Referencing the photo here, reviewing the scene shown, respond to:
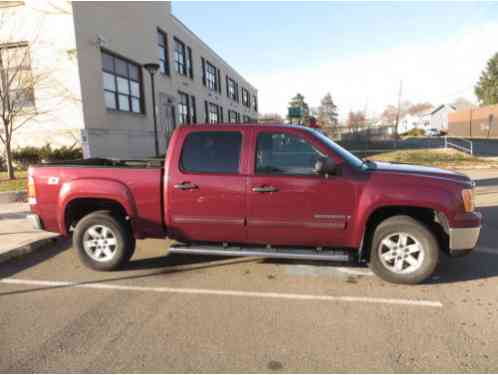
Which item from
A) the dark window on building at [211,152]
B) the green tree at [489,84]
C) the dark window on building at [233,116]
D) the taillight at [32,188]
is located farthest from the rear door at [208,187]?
the green tree at [489,84]

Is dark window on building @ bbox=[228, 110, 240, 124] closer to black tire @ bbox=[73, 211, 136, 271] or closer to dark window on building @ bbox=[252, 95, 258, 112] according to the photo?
dark window on building @ bbox=[252, 95, 258, 112]

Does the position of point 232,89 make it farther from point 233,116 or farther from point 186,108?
point 186,108

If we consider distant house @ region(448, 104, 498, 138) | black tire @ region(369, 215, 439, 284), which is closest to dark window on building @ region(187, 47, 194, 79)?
black tire @ region(369, 215, 439, 284)

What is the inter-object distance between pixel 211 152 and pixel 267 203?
98 cm

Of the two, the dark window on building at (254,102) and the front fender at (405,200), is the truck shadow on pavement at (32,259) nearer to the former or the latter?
the front fender at (405,200)

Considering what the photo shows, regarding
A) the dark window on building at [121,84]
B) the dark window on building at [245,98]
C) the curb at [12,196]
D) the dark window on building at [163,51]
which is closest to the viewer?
the curb at [12,196]

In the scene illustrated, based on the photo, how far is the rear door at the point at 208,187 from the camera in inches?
153

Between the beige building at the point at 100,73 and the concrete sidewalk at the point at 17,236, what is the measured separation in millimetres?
5363

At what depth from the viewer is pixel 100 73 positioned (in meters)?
13.4

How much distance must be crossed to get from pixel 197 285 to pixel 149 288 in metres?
0.57

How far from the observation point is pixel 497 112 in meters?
43.1

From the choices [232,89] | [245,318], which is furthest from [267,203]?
[232,89]

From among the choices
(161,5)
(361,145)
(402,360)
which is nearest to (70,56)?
(161,5)

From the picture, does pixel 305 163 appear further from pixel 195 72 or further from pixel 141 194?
pixel 195 72
